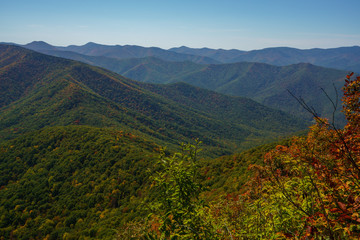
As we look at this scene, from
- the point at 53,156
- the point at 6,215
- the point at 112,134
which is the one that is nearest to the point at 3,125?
the point at 53,156

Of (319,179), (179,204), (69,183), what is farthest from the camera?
(69,183)

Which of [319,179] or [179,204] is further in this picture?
[179,204]

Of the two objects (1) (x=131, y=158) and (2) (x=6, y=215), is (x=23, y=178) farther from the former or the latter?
(1) (x=131, y=158)

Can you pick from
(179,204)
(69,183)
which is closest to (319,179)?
(179,204)

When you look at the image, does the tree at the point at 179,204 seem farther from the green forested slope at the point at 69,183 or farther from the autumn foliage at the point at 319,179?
the green forested slope at the point at 69,183

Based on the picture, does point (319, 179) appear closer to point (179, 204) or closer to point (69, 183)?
point (179, 204)

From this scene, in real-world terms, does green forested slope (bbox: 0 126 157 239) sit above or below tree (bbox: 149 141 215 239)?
below

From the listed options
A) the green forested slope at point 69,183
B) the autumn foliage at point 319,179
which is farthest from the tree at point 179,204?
the green forested slope at point 69,183

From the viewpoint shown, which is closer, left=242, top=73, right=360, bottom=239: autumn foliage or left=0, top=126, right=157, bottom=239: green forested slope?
left=242, top=73, right=360, bottom=239: autumn foliage

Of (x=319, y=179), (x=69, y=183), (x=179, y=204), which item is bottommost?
(x=69, y=183)

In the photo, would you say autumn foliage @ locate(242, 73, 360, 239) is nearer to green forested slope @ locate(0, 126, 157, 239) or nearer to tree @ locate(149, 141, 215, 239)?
tree @ locate(149, 141, 215, 239)

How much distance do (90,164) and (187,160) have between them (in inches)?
3890

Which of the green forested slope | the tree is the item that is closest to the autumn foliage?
the tree

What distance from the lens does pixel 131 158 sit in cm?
9106
